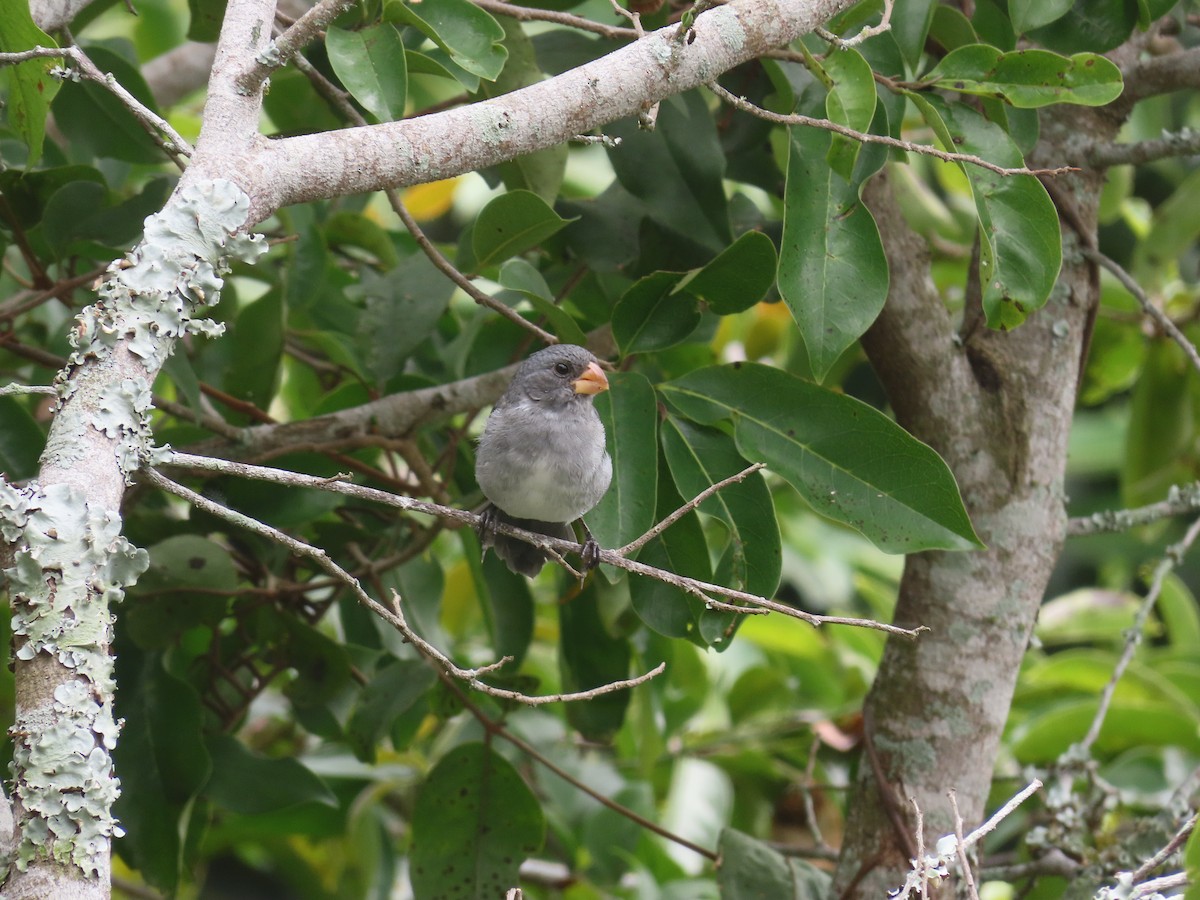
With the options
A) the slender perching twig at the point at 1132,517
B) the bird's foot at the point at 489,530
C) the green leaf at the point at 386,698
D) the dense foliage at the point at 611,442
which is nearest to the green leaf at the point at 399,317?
the dense foliage at the point at 611,442

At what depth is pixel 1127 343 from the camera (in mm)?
3938

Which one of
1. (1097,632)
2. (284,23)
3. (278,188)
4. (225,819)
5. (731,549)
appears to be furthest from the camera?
(1097,632)

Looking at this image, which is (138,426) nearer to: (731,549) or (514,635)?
(731,549)

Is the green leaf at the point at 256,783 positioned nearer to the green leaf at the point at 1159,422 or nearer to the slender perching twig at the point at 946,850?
the slender perching twig at the point at 946,850

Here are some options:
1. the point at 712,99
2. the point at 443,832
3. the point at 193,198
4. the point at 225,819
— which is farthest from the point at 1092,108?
the point at 225,819

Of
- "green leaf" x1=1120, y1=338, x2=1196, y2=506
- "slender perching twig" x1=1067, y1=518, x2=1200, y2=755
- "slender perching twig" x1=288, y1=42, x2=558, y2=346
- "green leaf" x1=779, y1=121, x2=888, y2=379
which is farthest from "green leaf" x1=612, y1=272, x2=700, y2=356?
"green leaf" x1=1120, y1=338, x2=1196, y2=506

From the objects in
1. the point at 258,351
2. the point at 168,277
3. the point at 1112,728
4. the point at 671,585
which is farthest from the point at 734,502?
the point at 1112,728

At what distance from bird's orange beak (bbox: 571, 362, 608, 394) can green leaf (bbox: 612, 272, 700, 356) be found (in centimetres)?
7

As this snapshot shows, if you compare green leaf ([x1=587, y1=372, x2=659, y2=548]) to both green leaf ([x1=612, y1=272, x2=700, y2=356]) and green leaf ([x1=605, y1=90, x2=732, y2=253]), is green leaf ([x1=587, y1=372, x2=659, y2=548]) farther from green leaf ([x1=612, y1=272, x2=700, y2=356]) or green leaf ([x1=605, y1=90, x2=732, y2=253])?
green leaf ([x1=605, y1=90, x2=732, y2=253])

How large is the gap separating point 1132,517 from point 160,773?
2.23 meters

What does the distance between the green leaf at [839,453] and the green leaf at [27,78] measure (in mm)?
1264

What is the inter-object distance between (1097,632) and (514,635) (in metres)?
2.38

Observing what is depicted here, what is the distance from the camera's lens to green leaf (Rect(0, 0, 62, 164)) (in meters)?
1.99

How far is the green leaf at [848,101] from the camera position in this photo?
204 centimetres
